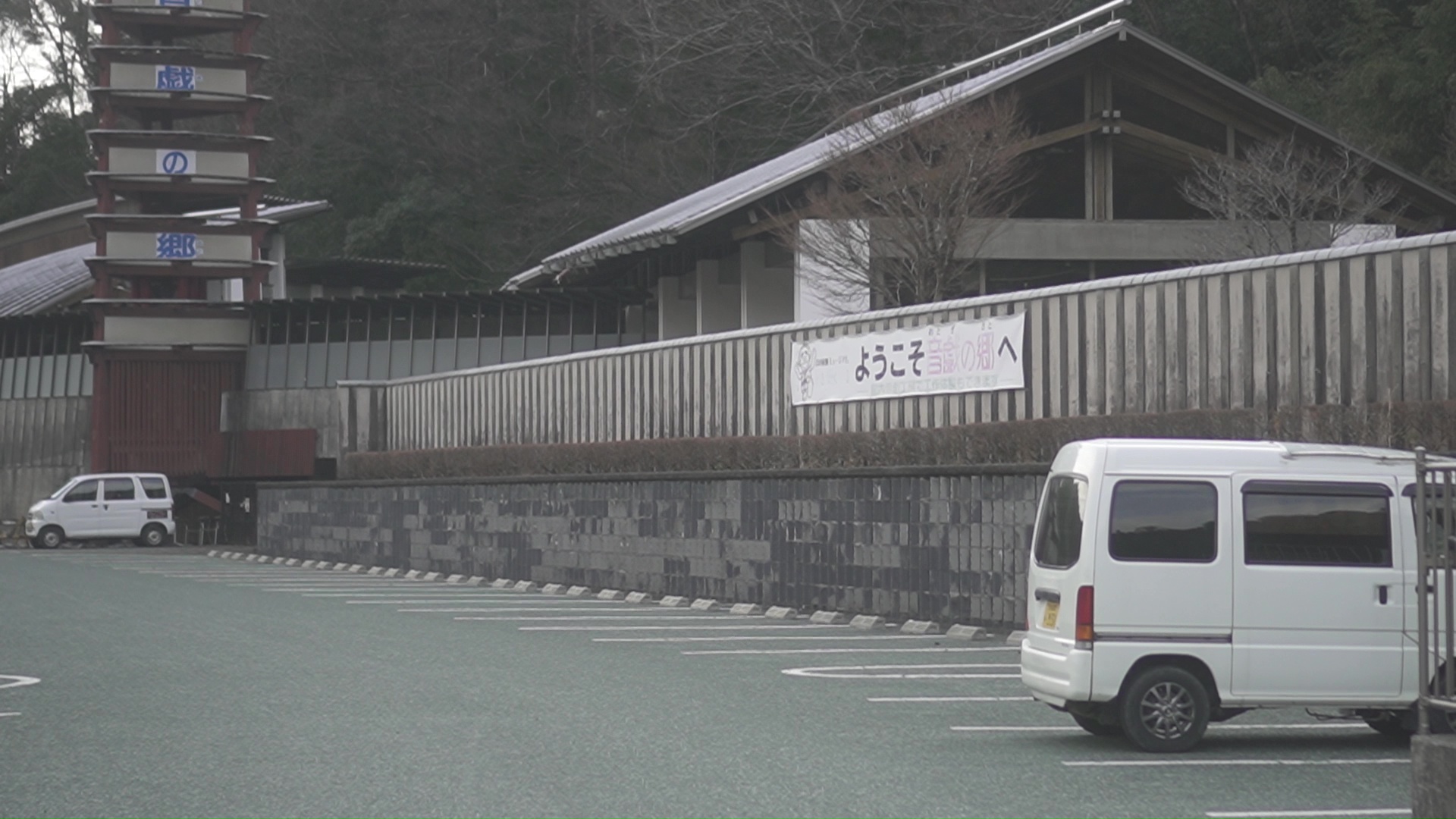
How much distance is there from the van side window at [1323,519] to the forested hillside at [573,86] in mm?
32058

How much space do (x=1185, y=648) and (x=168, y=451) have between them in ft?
142

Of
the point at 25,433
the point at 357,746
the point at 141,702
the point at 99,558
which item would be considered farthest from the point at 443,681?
the point at 25,433

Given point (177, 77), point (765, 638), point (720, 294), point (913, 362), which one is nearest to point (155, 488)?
point (177, 77)

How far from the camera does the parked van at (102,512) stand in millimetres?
44312

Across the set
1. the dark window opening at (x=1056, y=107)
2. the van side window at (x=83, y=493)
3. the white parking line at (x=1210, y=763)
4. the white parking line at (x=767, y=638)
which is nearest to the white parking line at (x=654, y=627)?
the white parking line at (x=767, y=638)

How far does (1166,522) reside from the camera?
412 inches

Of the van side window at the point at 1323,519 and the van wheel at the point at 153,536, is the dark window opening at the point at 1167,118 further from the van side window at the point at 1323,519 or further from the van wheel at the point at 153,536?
the van wheel at the point at 153,536

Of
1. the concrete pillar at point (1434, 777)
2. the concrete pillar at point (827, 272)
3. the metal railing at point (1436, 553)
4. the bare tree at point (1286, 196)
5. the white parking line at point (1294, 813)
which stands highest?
the bare tree at point (1286, 196)

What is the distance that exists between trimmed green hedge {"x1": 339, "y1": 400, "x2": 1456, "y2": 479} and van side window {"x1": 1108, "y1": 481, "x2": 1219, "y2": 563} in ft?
13.0

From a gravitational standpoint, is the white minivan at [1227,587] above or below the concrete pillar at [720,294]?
below

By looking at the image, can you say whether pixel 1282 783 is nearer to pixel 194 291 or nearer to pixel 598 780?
pixel 598 780

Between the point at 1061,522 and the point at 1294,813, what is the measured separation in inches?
114

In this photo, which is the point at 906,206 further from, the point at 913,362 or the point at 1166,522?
the point at 1166,522

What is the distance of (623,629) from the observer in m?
18.8
